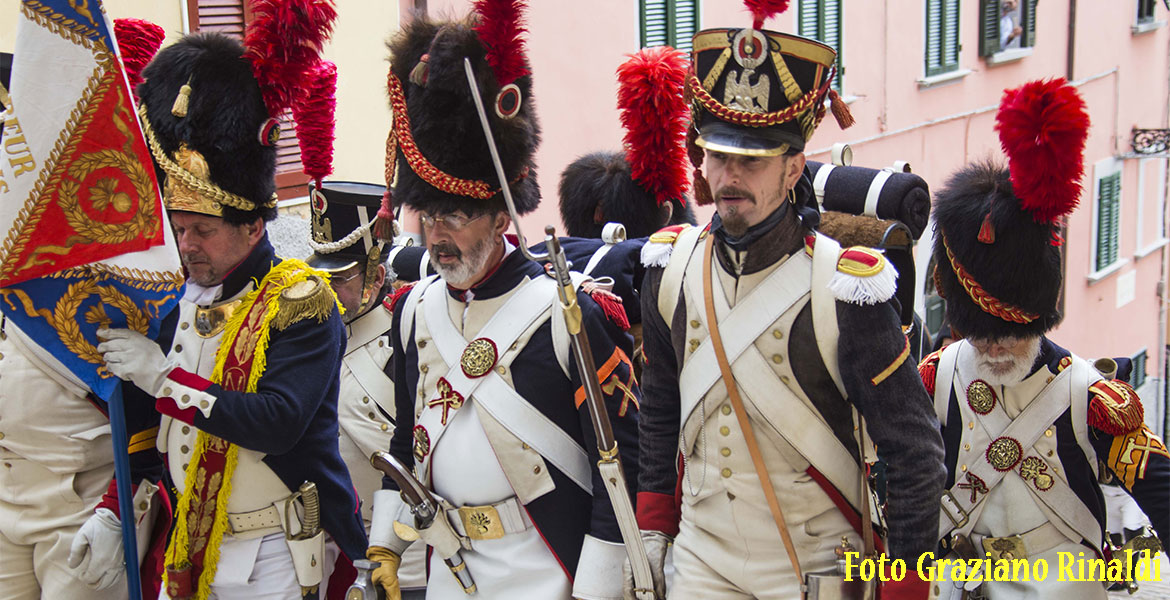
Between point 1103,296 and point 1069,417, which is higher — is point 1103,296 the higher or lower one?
the lower one

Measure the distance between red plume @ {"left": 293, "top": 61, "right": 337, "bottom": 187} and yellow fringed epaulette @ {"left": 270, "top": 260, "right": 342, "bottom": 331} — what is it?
2.11 ft

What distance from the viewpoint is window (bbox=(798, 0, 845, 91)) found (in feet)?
42.0

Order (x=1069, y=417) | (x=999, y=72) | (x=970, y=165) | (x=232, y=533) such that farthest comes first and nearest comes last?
1. (x=999, y=72)
2. (x=970, y=165)
3. (x=1069, y=417)
4. (x=232, y=533)

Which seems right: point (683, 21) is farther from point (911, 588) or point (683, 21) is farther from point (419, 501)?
point (911, 588)

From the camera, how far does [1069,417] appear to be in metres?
4.44

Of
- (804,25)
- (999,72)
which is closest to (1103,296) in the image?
(999,72)

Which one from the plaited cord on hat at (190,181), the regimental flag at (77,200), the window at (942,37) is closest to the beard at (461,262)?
the plaited cord on hat at (190,181)

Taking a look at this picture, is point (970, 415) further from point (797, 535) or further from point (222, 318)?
point (222, 318)

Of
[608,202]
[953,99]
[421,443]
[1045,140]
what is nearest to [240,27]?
[608,202]

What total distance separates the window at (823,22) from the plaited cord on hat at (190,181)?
9428 millimetres

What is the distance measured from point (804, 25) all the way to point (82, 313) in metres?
10.1

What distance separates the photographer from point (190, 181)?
13.2ft

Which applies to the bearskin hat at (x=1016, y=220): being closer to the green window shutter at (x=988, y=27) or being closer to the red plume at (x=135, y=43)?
the red plume at (x=135, y=43)

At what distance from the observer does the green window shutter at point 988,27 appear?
53.5ft
